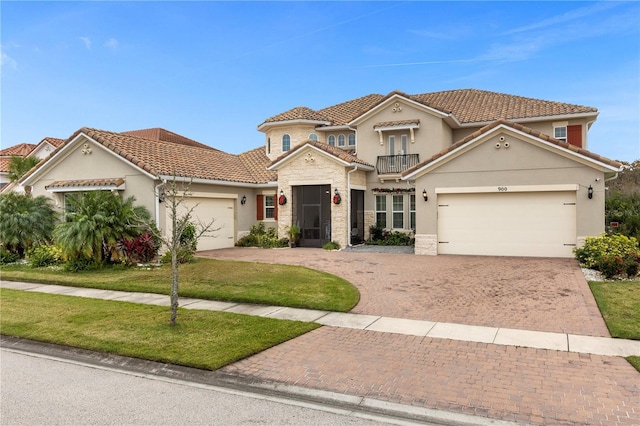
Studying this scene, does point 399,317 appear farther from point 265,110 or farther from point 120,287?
point 265,110

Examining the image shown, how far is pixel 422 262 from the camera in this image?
1605 centimetres

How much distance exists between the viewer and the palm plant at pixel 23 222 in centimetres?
1822

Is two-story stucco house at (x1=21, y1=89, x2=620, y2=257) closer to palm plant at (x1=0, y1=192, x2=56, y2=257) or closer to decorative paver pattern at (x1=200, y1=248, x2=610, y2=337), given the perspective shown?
palm plant at (x1=0, y1=192, x2=56, y2=257)

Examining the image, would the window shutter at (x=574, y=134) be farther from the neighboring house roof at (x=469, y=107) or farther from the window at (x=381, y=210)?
the window at (x=381, y=210)

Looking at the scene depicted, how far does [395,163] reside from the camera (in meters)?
22.8

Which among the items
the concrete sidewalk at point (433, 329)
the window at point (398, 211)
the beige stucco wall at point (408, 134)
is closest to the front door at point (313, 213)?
the beige stucco wall at point (408, 134)

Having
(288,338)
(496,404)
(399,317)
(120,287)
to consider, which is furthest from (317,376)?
(120,287)

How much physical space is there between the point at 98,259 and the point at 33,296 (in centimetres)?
414

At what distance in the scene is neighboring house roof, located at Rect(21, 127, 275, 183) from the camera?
1828 cm

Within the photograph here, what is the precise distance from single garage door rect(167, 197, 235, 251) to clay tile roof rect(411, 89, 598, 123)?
11.1m

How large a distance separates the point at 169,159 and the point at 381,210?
35.8 ft

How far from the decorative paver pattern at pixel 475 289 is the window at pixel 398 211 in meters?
5.12

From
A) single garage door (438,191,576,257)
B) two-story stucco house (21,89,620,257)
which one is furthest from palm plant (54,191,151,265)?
single garage door (438,191,576,257)

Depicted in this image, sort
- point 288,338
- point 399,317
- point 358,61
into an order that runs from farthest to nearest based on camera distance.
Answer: point 358,61 → point 399,317 → point 288,338
